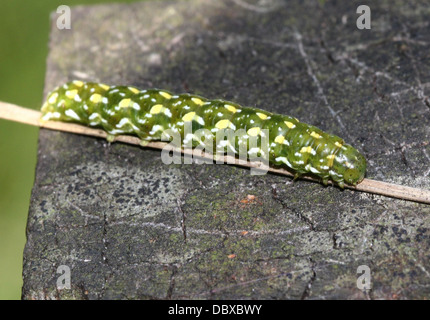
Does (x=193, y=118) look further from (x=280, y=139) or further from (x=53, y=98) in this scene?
(x=53, y=98)

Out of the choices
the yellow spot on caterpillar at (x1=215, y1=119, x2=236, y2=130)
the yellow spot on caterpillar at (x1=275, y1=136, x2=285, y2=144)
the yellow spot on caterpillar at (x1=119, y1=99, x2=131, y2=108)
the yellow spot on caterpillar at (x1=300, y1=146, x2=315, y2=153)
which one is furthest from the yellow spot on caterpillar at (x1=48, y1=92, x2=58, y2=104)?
the yellow spot on caterpillar at (x1=300, y1=146, x2=315, y2=153)

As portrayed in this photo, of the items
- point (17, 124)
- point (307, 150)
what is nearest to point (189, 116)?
point (307, 150)

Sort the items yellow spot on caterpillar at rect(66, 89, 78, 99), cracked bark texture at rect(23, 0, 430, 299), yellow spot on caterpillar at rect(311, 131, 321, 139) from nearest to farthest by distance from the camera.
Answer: cracked bark texture at rect(23, 0, 430, 299), yellow spot on caterpillar at rect(311, 131, 321, 139), yellow spot on caterpillar at rect(66, 89, 78, 99)

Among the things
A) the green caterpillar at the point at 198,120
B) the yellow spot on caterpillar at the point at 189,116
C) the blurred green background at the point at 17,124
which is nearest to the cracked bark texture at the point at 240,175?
the green caterpillar at the point at 198,120

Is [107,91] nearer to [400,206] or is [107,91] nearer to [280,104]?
[280,104]

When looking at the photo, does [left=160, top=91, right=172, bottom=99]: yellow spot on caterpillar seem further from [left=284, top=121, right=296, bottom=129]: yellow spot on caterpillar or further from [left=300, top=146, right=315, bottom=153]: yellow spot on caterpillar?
[left=300, top=146, right=315, bottom=153]: yellow spot on caterpillar
